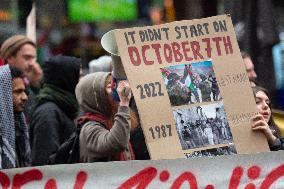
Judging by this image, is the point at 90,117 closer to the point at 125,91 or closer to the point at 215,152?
the point at 125,91

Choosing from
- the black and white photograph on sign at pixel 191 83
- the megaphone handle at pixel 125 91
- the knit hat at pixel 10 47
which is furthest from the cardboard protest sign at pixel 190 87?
the knit hat at pixel 10 47

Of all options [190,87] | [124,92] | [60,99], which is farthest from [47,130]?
[190,87]

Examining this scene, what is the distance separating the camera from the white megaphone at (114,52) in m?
5.34

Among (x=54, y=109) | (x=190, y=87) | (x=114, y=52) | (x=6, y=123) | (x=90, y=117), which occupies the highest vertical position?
(x=114, y=52)

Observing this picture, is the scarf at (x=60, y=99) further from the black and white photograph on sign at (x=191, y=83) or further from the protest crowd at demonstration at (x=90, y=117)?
the black and white photograph on sign at (x=191, y=83)

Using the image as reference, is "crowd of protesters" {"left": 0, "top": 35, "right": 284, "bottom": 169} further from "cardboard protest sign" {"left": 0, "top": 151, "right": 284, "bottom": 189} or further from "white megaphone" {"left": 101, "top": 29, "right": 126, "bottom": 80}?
"cardboard protest sign" {"left": 0, "top": 151, "right": 284, "bottom": 189}

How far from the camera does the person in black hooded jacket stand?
22.0 feet

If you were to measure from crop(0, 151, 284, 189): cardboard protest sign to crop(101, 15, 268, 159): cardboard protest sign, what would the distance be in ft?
0.22

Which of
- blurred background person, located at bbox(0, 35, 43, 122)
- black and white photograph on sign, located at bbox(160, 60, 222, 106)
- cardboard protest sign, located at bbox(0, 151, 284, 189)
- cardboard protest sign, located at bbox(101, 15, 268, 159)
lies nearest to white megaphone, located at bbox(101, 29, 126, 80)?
cardboard protest sign, located at bbox(101, 15, 268, 159)

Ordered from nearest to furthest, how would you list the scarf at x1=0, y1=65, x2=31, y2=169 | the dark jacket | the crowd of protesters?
1. the scarf at x1=0, y1=65, x2=31, y2=169
2. the crowd of protesters
3. the dark jacket

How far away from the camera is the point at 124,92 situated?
5480 millimetres

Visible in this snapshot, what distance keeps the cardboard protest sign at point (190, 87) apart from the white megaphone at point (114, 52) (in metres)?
0.21

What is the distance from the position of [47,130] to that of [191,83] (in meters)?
1.88

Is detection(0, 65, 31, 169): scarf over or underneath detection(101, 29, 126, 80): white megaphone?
underneath
